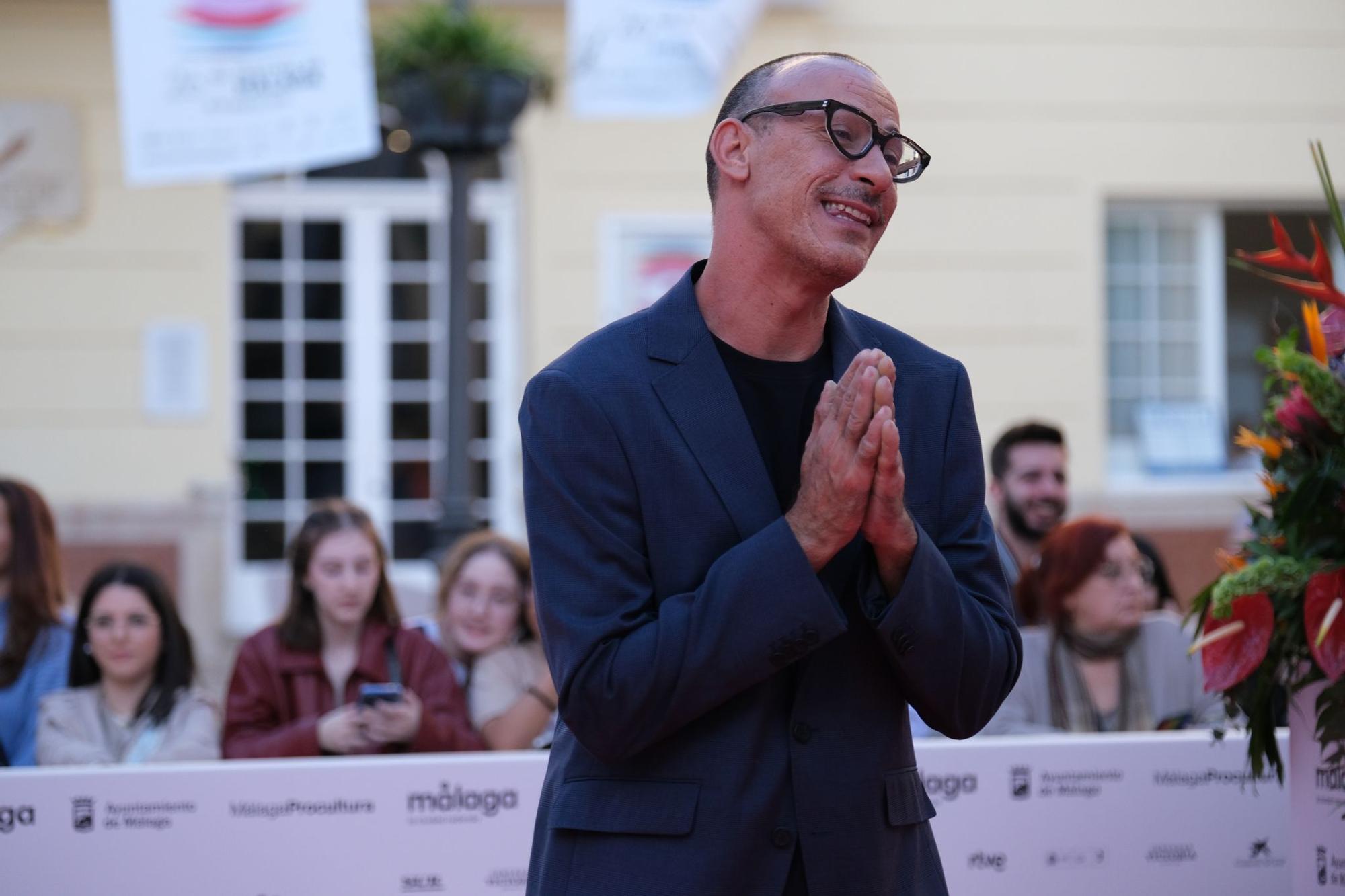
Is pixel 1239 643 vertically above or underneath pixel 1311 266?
underneath

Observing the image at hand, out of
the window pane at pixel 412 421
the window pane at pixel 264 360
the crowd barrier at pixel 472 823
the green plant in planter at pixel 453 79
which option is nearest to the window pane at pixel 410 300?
the window pane at pixel 412 421

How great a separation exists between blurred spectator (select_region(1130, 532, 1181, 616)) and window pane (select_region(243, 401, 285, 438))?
6.18 metres

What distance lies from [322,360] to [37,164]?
2.18m

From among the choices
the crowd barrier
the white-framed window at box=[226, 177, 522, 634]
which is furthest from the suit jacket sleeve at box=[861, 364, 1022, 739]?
the white-framed window at box=[226, 177, 522, 634]

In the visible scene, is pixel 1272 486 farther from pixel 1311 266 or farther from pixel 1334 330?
pixel 1311 266

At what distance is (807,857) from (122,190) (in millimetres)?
9142

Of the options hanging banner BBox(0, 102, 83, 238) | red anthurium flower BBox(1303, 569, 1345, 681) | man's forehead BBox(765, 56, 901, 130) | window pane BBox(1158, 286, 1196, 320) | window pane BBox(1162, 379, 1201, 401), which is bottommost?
red anthurium flower BBox(1303, 569, 1345, 681)

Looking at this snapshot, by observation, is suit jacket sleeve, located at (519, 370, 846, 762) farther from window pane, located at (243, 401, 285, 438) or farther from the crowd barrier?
window pane, located at (243, 401, 285, 438)

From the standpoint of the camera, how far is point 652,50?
7.54 meters

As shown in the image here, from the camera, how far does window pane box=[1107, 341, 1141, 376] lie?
10812 mm

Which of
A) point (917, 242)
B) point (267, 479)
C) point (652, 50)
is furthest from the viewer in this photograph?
point (267, 479)

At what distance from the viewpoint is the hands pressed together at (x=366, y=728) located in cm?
445

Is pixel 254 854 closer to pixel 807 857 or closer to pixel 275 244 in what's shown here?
pixel 807 857

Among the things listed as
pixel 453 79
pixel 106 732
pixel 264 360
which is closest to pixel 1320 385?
pixel 106 732
